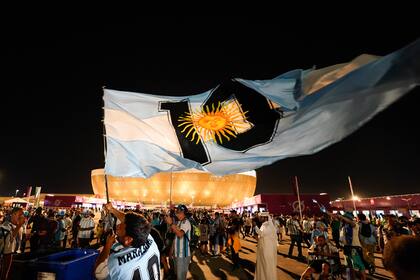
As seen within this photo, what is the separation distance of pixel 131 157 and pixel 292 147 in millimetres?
3330

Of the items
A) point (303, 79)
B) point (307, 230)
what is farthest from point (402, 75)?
point (307, 230)

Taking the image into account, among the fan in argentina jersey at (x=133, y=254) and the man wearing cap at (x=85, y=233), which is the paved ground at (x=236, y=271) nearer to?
the man wearing cap at (x=85, y=233)

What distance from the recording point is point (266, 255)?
6.62 metres

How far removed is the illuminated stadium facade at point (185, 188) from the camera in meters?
85.7

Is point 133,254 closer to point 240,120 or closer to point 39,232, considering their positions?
point 240,120

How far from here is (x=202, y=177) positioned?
3366 inches

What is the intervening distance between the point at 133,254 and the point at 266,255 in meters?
5.24

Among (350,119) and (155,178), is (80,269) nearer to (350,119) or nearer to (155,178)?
(350,119)

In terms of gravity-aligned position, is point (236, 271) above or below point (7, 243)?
below

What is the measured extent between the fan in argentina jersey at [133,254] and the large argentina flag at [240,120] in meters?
2.70

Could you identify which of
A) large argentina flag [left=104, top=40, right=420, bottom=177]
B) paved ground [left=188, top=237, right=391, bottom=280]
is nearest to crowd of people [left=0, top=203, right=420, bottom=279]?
paved ground [left=188, top=237, right=391, bottom=280]

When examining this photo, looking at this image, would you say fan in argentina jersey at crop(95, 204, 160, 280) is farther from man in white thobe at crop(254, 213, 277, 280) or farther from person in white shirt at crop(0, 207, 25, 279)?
person in white shirt at crop(0, 207, 25, 279)

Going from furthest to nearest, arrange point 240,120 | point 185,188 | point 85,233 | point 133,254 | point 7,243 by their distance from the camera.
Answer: point 185,188 → point 85,233 → point 7,243 → point 240,120 → point 133,254

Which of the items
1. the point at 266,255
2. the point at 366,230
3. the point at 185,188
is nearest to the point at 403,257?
the point at 266,255
